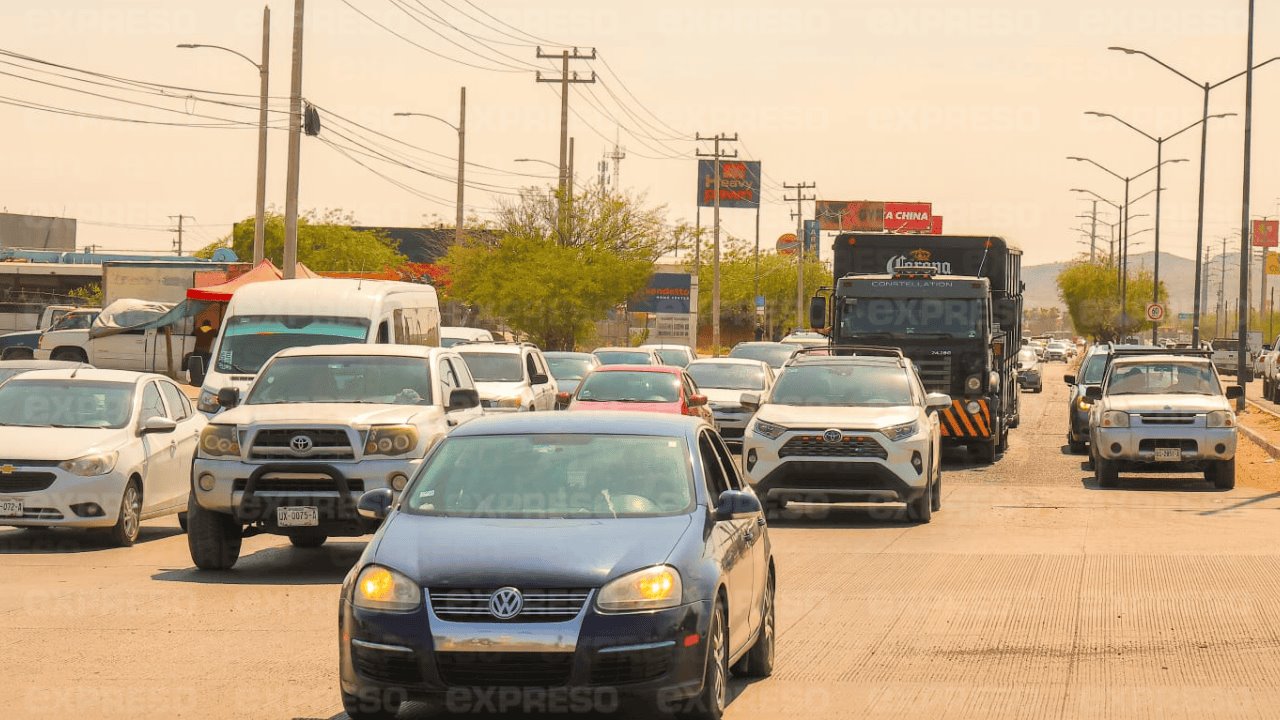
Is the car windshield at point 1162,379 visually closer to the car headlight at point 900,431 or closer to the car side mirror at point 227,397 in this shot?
the car headlight at point 900,431

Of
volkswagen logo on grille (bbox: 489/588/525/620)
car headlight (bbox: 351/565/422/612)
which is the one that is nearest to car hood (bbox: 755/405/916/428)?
car headlight (bbox: 351/565/422/612)

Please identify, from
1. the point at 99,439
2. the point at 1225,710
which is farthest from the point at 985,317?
the point at 1225,710

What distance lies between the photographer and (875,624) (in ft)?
37.9

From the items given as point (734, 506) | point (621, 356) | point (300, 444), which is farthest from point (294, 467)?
point (621, 356)

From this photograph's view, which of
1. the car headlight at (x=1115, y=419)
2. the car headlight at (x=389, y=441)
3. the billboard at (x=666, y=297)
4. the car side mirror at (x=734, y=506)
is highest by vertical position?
the billboard at (x=666, y=297)

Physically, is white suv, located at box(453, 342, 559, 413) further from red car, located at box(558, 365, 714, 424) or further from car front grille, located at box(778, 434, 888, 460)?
car front grille, located at box(778, 434, 888, 460)

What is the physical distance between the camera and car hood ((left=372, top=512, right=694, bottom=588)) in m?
7.39

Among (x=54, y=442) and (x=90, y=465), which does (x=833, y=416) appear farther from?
(x=54, y=442)

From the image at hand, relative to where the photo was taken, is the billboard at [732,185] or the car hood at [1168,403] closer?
the car hood at [1168,403]

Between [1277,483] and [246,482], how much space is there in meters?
17.1

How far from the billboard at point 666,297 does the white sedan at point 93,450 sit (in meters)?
61.8

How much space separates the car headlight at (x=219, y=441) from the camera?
13797 millimetres

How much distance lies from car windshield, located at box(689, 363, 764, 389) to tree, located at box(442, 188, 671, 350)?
80.9 feet

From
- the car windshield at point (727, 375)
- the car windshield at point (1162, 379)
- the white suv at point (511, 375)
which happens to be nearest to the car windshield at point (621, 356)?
the car windshield at point (727, 375)
